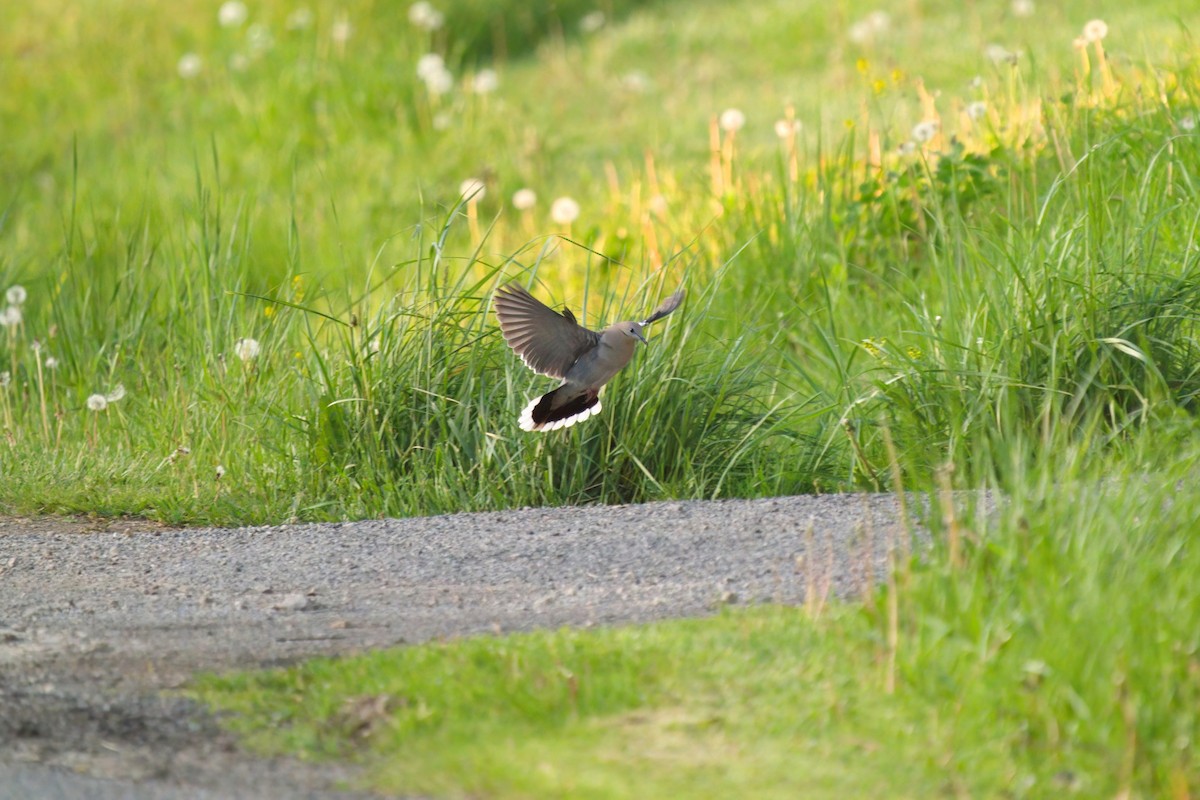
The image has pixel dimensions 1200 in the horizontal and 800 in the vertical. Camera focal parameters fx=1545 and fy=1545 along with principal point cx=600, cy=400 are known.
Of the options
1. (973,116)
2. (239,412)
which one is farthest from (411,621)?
(973,116)

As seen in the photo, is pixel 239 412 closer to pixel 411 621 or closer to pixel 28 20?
pixel 411 621

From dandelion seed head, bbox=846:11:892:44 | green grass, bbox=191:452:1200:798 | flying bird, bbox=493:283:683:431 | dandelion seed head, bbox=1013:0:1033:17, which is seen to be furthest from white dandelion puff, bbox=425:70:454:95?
green grass, bbox=191:452:1200:798

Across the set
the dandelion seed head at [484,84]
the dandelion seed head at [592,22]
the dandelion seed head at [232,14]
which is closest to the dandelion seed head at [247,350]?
the dandelion seed head at [484,84]

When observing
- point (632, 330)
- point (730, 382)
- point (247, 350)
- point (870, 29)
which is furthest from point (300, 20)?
point (632, 330)

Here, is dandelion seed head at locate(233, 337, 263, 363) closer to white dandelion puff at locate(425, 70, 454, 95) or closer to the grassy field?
the grassy field

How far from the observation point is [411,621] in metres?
3.84

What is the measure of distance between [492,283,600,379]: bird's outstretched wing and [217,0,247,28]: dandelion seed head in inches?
440

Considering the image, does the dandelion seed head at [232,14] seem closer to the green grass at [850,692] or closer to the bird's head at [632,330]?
the bird's head at [632,330]

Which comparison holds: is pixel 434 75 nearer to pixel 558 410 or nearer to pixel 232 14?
pixel 232 14

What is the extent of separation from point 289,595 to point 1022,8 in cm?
932

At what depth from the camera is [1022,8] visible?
38.5 ft

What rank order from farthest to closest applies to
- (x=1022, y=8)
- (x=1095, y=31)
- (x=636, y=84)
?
1. (x=636, y=84)
2. (x=1022, y=8)
3. (x=1095, y=31)

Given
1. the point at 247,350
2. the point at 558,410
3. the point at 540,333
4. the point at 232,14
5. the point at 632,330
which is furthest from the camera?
the point at 232,14

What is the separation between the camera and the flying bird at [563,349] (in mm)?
4652
